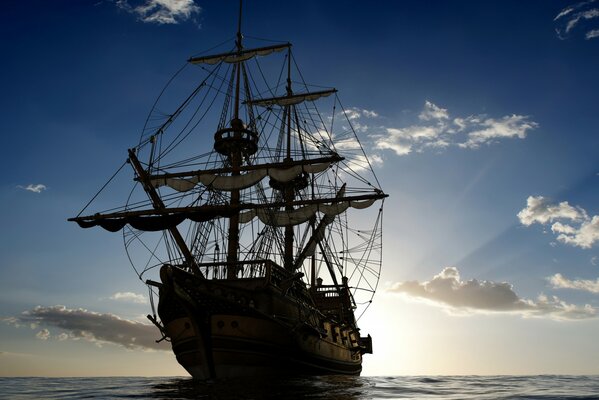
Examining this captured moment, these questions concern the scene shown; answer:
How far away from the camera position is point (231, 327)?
2091cm

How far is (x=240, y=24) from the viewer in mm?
38781

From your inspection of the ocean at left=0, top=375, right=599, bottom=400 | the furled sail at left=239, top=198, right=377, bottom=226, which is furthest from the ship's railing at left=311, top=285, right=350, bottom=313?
the ocean at left=0, top=375, right=599, bottom=400

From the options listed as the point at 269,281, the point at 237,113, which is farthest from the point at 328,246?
the point at 269,281

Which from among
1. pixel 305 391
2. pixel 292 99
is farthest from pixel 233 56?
pixel 305 391

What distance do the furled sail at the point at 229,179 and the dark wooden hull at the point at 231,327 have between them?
11.2 metres

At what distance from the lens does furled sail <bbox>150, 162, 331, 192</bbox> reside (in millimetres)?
32375

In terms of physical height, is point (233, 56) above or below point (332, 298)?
above

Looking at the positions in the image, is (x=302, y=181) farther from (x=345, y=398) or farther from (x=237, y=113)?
(x=345, y=398)

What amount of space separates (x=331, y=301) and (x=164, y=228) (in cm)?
2035

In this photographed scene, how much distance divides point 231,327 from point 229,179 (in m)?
13.4

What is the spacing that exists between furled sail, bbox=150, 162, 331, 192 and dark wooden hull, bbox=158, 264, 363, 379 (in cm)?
1124

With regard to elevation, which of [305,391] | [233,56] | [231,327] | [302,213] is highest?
[233,56]

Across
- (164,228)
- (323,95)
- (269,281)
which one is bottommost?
(269,281)

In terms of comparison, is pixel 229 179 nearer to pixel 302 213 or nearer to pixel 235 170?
pixel 235 170
